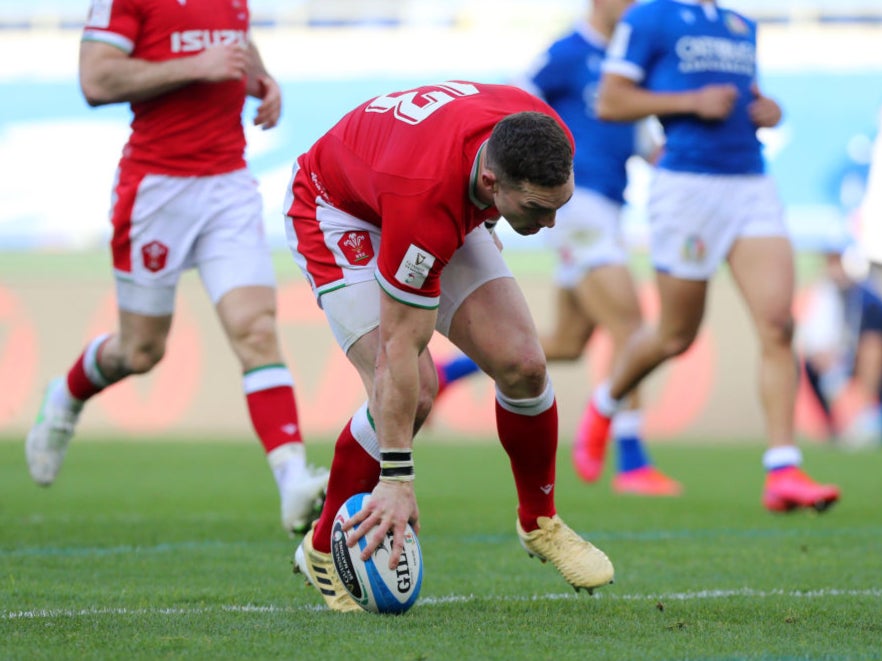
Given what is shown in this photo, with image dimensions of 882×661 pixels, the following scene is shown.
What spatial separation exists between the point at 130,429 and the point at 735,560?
11.1 metres

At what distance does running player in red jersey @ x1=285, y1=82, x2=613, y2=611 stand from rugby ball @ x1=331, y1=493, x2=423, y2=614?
94 millimetres

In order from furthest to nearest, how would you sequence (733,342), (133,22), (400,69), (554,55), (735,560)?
(400,69)
(733,342)
(554,55)
(133,22)
(735,560)

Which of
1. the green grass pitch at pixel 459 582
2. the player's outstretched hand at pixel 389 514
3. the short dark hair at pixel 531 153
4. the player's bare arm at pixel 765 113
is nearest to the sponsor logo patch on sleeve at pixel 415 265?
the short dark hair at pixel 531 153

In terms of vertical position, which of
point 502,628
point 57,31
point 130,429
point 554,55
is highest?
point 502,628

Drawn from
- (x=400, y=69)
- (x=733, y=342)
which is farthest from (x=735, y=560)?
(x=400, y=69)

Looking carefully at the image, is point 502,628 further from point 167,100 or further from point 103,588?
point 167,100

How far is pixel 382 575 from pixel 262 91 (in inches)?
115

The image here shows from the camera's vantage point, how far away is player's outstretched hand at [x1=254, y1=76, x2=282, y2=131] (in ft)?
20.2

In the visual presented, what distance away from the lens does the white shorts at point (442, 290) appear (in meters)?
4.37

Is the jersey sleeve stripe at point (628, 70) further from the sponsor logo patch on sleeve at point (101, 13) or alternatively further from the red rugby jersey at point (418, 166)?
the red rugby jersey at point (418, 166)

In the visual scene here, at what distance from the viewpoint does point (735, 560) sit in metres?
5.24

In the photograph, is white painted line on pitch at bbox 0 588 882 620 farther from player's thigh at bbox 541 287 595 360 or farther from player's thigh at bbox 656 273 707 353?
player's thigh at bbox 541 287 595 360

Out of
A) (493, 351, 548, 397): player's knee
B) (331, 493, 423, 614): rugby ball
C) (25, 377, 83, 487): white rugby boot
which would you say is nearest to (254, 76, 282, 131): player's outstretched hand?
(25, 377, 83, 487): white rugby boot

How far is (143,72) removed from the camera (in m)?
5.85
